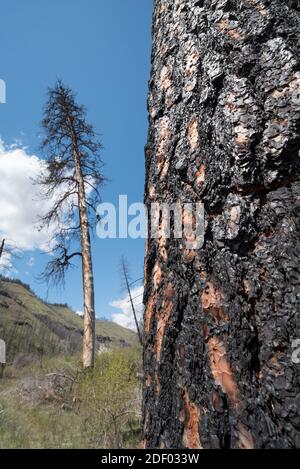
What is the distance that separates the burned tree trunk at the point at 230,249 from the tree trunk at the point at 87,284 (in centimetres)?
650

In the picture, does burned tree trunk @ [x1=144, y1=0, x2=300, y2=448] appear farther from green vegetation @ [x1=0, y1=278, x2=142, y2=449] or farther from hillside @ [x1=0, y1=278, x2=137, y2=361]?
hillside @ [x1=0, y1=278, x2=137, y2=361]

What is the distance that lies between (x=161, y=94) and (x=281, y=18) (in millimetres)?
592

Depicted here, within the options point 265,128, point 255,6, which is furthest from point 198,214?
point 255,6

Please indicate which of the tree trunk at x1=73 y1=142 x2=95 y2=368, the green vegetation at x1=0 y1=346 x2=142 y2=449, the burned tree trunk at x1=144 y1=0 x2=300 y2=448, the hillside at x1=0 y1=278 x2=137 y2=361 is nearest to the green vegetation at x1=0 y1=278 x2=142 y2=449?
the green vegetation at x1=0 y1=346 x2=142 y2=449

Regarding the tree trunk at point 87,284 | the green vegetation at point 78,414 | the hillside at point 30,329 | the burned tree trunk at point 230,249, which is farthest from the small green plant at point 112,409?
the hillside at point 30,329

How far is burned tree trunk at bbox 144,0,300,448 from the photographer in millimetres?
953

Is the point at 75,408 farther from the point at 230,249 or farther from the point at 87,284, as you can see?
the point at 230,249

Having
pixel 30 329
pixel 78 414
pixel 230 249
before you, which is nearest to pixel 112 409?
pixel 78 414

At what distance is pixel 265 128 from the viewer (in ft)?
3.81

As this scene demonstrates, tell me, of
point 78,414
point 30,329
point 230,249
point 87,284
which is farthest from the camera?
point 30,329

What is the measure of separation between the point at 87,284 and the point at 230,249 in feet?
23.2

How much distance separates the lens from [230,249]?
1105 millimetres

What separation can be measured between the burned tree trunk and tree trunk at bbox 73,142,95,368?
6.50m
